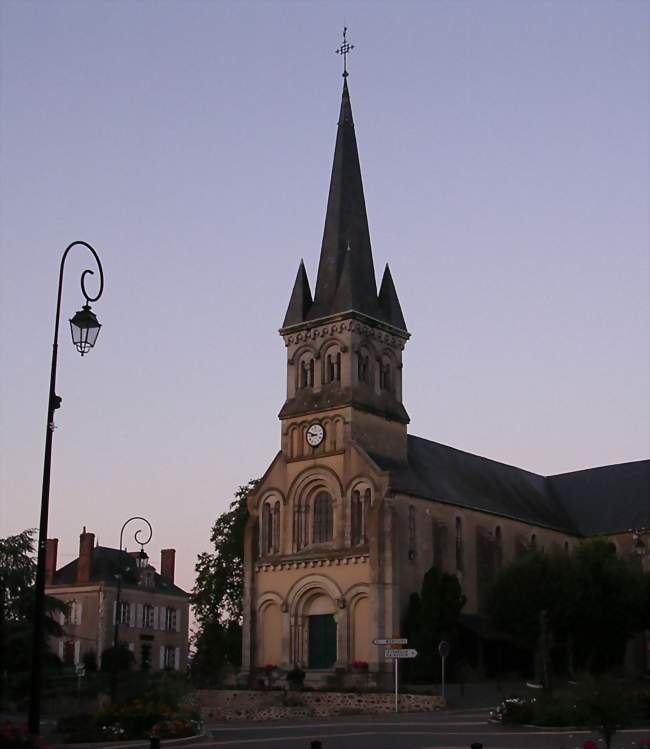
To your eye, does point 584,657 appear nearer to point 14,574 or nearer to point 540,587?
point 540,587

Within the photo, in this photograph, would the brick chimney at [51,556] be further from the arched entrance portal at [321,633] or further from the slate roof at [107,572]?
the arched entrance portal at [321,633]

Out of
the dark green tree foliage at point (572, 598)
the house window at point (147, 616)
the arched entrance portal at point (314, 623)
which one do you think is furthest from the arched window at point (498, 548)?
the house window at point (147, 616)

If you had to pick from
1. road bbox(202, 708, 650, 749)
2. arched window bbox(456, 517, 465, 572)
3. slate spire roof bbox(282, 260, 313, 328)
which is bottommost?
road bbox(202, 708, 650, 749)

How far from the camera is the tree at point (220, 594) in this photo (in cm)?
5762

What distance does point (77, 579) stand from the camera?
66.9 meters

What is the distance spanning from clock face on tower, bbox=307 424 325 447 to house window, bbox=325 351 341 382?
2.33 meters

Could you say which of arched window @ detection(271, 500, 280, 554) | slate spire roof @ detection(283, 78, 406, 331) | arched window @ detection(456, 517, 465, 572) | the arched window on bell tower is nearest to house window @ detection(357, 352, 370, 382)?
slate spire roof @ detection(283, 78, 406, 331)

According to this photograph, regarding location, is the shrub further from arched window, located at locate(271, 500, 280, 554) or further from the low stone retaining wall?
arched window, located at locate(271, 500, 280, 554)

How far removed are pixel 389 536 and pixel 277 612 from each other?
7506 millimetres

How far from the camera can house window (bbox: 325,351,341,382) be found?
50531 mm

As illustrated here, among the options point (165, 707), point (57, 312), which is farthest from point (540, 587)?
point (57, 312)

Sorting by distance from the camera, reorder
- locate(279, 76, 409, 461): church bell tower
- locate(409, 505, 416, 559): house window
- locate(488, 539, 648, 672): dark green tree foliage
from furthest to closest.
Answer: locate(279, 76, 409, 461): church bell tower → locate(409, 505, 416, 559): house window → locate(488, 539, 648, 672): dark green tree foliage

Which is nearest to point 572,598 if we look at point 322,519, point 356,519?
point 356,519

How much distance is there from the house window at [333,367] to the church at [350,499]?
2.2 inches
